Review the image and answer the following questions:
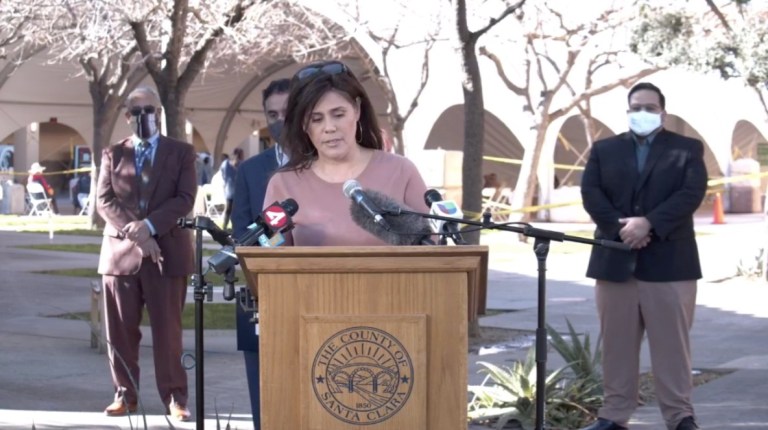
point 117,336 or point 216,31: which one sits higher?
point 216,31

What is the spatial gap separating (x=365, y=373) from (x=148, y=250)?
439 centimetres

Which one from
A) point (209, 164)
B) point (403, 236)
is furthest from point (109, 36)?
point (403, 236)

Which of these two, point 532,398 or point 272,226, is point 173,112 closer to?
point 532,398

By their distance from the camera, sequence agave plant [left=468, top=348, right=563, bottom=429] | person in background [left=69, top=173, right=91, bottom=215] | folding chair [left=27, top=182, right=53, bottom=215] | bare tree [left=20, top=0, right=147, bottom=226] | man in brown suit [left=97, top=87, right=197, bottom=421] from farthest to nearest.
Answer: person in background [left=69, top=173, right=91, bottom=215], folding chair [left=27, top=182, right=53, bottom=215], bare tree [left=20, top=0, right=147, bottom=226], man in brown suit [left=97, top=87, right=197, bottom=421], agave plant [left=468, top=348, right=563, bottom=429]

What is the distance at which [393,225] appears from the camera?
3.98 metres

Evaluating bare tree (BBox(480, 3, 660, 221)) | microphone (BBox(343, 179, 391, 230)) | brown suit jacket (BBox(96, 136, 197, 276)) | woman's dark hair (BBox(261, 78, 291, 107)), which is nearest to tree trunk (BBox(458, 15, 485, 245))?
brown suit jacket (BBox(96, 136, 197, 276))

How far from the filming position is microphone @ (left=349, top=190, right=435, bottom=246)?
3945mm

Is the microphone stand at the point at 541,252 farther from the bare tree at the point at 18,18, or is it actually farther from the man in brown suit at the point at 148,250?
the bare tree at the point at 18,18

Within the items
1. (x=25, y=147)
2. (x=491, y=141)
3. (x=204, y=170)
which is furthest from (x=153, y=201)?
(x=25, y=147)

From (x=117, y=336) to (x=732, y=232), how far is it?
21.6 meters

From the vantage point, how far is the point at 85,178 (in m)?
38.4

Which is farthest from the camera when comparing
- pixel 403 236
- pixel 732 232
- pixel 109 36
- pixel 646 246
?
pixel 732 232

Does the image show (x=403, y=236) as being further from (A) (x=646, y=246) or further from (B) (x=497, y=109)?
(B) (x=497, y=109)

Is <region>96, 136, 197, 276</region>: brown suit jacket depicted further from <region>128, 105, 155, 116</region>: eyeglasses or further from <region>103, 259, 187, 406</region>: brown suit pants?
<region>128, 105, 155, 116</region>: eyeglasses
